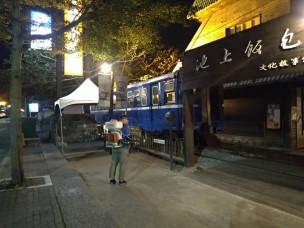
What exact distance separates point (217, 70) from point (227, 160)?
4.21 meters

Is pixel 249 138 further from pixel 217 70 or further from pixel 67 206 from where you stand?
pixel 67 206

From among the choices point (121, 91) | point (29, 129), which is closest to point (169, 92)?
point (121, 91)

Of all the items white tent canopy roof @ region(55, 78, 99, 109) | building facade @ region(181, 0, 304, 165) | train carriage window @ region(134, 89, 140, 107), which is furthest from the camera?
train carriage window @ region(134, 89, 140, 107)

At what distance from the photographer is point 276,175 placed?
347 inches

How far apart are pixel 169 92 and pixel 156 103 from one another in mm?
1314

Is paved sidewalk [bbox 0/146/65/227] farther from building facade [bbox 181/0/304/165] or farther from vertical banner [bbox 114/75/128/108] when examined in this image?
vertical banner [bbox 114/75/128/108]

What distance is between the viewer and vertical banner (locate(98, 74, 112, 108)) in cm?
1306

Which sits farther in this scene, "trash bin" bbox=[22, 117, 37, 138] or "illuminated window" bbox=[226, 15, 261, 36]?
"trash bin" bbox=[22, 117, 37, 138]

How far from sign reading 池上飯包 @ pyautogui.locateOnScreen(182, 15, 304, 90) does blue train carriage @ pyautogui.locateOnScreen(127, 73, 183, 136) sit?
3.22m

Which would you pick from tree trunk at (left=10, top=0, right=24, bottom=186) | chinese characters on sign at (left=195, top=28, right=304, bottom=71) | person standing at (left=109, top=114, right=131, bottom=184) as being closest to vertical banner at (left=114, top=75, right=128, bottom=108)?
person standing at (left=109, top=114, right=131, bottom=184)

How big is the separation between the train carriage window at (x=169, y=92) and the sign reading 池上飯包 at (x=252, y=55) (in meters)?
3.46

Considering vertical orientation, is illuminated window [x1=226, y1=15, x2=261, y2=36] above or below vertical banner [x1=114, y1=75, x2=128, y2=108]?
above

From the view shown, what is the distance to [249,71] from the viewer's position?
7234 millimetres

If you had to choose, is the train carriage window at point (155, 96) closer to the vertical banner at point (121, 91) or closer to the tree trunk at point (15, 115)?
the vertical banner at point (121, 91)
